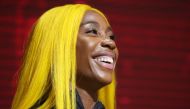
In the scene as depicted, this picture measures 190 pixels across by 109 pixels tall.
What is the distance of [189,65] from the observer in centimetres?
249

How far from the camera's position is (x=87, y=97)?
1.43 m

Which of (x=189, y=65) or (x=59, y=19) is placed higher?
(x=59, y=19)

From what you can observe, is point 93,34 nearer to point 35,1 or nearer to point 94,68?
point 94,68

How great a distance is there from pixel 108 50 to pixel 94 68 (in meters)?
0.08

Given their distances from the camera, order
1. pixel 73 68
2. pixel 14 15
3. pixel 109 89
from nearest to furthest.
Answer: pixel 73 68 < pixel 109 89 < pixel 14 15

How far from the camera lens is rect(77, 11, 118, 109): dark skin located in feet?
4.66

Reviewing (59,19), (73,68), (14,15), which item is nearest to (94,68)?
(73,68)

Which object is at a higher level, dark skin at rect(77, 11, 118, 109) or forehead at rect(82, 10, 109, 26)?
forehead at rect(82, 10, 109, 26)

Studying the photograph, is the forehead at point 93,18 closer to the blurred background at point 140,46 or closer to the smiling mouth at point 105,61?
the smiling mouth at point 105,61

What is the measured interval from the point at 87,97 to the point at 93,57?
0.40 feet

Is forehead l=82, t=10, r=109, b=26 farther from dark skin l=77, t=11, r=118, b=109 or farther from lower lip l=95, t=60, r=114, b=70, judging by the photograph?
lower lip l=95, t=60, r=114, b=70

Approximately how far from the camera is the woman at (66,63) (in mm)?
1395

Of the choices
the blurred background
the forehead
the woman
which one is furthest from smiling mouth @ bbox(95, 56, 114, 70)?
the blurred background

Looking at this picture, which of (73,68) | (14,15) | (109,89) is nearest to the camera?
(73,68)
